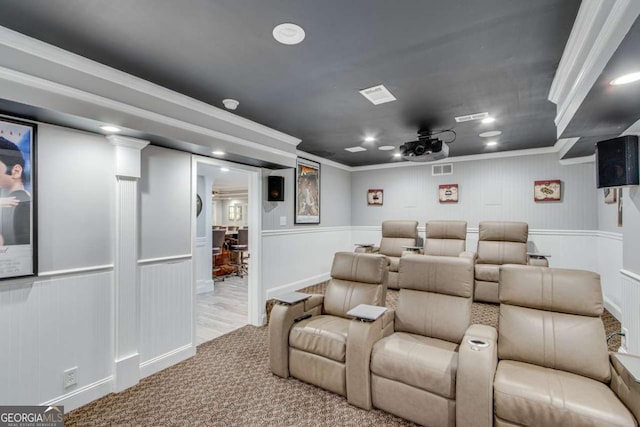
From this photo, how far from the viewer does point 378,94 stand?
2658mm

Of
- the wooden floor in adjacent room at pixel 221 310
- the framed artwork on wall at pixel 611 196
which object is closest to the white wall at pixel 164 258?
the wooden floor in adjacent room at pixel 221 310

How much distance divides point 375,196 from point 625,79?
15.6ft

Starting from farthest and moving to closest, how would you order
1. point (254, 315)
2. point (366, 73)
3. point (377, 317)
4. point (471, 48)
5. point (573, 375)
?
point (254, 315) → point (366, 73) → point (377, 317) → point (471, 48) → point (573, 375)

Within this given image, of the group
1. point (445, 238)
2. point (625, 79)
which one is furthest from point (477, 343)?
point (445, 238)

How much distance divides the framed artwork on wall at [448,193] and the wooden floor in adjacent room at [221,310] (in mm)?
4082

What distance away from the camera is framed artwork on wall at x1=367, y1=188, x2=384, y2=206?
6.31 metres

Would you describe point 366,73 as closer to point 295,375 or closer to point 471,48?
point 471,48

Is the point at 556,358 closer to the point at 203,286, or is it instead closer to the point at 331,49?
the point at 331,49

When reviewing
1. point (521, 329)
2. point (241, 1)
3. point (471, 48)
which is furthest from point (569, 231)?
point (241, 1)

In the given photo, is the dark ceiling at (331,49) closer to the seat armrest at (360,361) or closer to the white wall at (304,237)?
the white wall at (304,237)

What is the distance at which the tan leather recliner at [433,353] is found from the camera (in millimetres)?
1698

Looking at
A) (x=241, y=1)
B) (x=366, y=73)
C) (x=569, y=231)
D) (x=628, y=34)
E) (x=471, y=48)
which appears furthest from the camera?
(x=569, y=231)

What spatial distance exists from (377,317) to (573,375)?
1184 mm

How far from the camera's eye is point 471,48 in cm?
192
